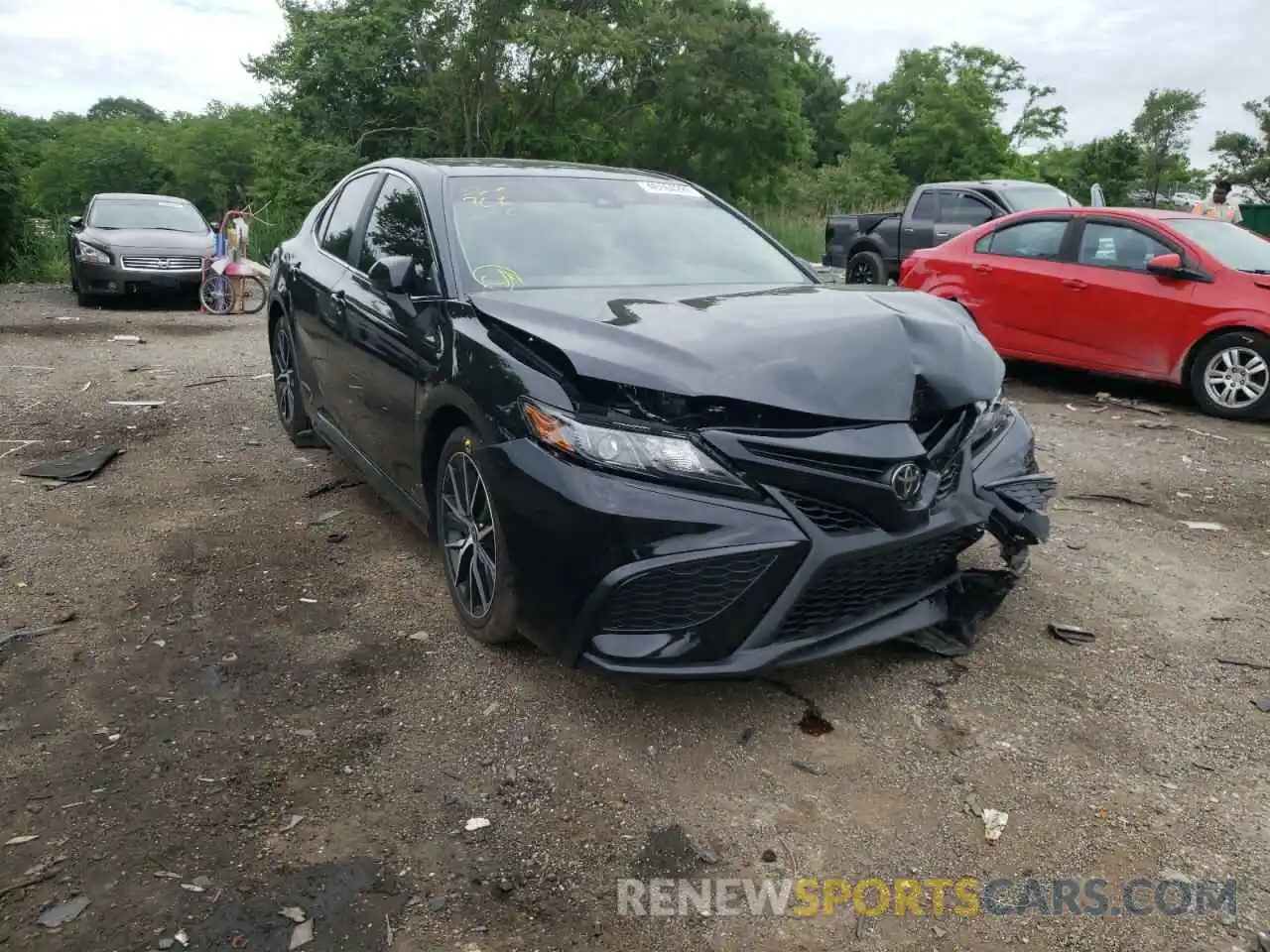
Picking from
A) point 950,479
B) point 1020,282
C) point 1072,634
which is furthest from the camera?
point 1020,282

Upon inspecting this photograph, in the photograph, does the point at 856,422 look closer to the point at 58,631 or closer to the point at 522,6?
the point at 58,631

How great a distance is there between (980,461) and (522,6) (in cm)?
3050

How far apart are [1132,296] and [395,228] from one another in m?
5.84

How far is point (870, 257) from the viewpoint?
14.9m

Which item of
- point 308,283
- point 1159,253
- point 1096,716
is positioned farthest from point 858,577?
point 1159,253

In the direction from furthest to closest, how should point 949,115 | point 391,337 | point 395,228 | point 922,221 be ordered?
point 949,115 < point 922,221 < point 395,228 < point 391,337

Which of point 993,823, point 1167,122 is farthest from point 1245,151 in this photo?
point 993,823

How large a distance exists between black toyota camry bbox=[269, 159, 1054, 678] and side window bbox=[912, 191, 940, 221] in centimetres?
1044

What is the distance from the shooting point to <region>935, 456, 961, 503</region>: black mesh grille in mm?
3172

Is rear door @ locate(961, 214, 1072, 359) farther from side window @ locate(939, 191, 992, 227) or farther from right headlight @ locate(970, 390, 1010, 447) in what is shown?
right headlight @ locate(970, 390, 1010, 447)

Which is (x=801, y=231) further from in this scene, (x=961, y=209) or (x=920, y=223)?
(x=961, y=209)

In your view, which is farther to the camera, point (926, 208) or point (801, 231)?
point (801, 231)

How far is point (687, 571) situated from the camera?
2.84m

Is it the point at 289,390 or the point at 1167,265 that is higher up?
the point at 1167,265
